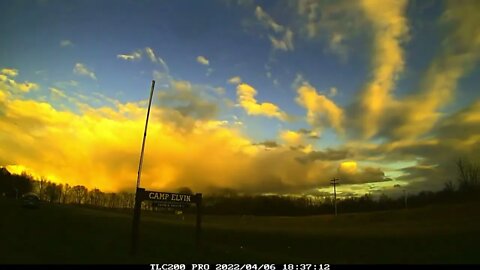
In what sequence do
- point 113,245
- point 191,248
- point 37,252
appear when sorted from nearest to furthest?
point 37,252
point 113,245
point 191,248

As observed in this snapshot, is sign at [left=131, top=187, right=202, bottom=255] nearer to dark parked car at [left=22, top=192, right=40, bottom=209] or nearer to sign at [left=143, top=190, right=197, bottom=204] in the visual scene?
sign at [left=143, top=190, right=197, bottom=204]

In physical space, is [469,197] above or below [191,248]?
above

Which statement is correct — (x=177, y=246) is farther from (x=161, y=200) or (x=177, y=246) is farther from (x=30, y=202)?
(x=30, y=202)

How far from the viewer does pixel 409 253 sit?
39938mm

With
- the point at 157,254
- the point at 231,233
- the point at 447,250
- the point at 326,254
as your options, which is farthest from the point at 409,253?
the point at 157,254

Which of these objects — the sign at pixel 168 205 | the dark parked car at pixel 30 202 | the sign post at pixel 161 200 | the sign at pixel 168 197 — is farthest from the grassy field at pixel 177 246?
the dark parked car at pixel 30 202

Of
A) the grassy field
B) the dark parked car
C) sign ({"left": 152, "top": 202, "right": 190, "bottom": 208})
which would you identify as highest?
the dark parked car

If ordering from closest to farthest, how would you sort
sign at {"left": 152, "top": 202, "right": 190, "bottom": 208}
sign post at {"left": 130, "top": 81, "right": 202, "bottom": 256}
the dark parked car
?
sign post at {"left": 130, "top": 81, "right": 202, "bottom": 256} → sign at {"left": 152, "top": 202, "right": 190, "bottom": 208} → the dark parked car

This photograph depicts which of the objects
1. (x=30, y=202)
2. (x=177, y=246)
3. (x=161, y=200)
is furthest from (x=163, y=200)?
(x=30, y=202)

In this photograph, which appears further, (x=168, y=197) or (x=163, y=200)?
(x=168, y=197)

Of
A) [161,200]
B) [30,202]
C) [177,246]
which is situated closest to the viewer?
[161,200]

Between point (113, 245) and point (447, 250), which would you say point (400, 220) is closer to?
point (447, 250)

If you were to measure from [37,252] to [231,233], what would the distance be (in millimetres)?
38657

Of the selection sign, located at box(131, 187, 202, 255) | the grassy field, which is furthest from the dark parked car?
sign, located at box(131, 187, 202, 255)
